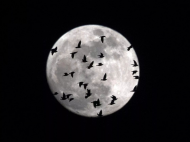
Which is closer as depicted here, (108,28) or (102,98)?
(102,98)

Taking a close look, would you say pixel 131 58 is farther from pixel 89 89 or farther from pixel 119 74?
pixel 89 89

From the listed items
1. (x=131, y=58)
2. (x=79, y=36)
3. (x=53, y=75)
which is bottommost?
(x=53, y=75)

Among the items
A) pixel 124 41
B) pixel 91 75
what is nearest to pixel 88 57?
pixel 91 75

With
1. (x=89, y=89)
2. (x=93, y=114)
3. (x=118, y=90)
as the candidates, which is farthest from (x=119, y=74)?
(x=93, y=114)

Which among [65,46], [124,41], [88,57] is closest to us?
[88,57]

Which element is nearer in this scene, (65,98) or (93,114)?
(65,98)

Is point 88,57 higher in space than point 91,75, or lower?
higher

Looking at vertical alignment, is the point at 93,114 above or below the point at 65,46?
below

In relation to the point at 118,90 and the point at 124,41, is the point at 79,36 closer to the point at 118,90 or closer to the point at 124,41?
the point at 124,41

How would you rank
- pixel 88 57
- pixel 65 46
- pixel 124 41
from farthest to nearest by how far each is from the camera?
pixel 124 41 < pixel 65 46 < pixel 88 57
